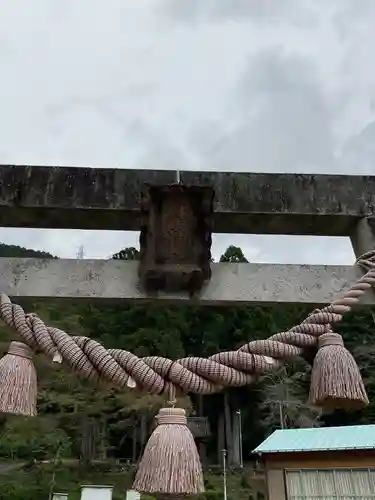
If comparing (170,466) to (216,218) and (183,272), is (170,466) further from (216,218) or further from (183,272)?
(216,218)

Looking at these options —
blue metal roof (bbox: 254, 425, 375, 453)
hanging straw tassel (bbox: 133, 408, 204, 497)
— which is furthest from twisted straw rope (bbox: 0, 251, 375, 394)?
blue metal roof (bbox: 254, 425, 375, 453)

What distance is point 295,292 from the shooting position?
6.17ft

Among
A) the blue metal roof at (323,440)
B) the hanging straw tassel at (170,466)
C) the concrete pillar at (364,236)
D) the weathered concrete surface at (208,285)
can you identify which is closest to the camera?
the hanging straw tassel at (170,466)

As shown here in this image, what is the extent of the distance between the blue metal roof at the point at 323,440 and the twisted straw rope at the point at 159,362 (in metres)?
5.28

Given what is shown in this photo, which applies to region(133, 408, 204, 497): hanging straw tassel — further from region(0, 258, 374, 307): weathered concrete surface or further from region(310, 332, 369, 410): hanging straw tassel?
region(0, 258, 374, 307): weathered concrete surface

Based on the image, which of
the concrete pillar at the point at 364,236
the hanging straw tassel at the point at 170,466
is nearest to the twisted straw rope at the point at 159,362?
the hanging straw tassel at the point at 170,466

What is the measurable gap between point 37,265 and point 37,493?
36.7 ft

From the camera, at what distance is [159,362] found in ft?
4.55

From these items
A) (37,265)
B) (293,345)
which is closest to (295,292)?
(293,345)

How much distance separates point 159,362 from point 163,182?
86cm

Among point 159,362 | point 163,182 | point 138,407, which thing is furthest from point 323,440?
point 138,407

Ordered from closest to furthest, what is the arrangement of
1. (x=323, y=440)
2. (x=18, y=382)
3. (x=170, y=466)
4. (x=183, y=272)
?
(x=170, y=466) → (x=18, y=382) → (x=183, y=272) → (x=323, y=440)

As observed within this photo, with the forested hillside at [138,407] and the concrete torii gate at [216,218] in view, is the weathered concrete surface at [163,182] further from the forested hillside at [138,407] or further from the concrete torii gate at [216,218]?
the forested hillside at [138,407]

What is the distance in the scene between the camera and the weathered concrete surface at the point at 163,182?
2.01 meters
